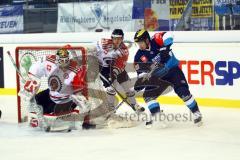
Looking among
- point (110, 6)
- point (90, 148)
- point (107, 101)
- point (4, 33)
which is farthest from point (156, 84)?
point (4, 33)

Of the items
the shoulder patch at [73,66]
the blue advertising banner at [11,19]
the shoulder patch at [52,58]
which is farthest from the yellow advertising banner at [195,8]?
the blue advertising banner at [11,19]

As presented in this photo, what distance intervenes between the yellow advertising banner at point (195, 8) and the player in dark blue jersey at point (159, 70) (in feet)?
6.27

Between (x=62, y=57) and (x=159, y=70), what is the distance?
3.45 ft

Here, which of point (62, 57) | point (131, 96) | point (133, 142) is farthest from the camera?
point (131, 96)

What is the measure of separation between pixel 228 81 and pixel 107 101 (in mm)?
1715

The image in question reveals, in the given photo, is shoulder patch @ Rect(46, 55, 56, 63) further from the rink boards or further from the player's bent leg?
the rink boards

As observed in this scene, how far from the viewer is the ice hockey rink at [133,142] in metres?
4.66

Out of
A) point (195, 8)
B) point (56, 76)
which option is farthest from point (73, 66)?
point (195, 8)

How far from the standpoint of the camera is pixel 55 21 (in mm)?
9219

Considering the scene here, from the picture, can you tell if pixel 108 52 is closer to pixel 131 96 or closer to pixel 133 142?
pixel 131 96

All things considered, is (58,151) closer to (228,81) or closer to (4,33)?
(228,81)

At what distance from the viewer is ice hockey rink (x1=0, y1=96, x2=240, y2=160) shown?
183 inches

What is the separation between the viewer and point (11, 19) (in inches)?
383

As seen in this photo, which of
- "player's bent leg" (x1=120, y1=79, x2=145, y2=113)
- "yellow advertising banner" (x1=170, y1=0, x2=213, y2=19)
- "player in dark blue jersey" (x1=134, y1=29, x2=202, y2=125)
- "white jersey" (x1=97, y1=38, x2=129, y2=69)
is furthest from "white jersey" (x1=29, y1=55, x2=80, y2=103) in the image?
"yellow advertising banner" (x1=170, y1=0, x2=213, y2=19)
